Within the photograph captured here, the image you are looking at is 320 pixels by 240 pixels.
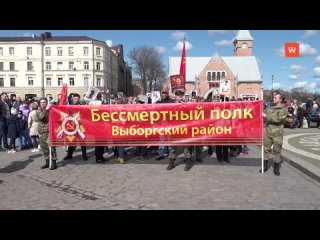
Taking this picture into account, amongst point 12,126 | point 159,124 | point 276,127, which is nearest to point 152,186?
point 159,124

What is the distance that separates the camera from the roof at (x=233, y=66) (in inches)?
3706

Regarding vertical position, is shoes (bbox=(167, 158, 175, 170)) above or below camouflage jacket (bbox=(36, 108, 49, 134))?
below

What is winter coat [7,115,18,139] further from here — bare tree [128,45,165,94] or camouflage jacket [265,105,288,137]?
bare tree [128,45,165,94]

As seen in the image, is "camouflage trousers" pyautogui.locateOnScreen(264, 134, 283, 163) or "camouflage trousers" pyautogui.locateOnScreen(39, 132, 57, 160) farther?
"camouflage trousers" pyautogui.locateOnScreen(39, 132, 57, 160)

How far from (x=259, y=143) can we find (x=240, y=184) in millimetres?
1815

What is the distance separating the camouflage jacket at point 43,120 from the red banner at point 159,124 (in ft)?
0.56

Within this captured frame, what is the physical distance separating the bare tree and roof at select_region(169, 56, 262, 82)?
424 cm

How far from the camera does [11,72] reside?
8612cm

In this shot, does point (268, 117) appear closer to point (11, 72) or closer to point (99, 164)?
point (99, 164)

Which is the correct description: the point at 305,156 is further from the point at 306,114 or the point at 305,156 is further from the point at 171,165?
the point at 306,114

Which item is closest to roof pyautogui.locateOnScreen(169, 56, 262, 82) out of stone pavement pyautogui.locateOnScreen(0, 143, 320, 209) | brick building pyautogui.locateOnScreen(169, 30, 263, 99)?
brick building pyautogui.locateOnScreen(169, 30, 263, 99)

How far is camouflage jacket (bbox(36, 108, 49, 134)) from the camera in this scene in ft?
33.3

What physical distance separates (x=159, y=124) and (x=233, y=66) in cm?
9017
